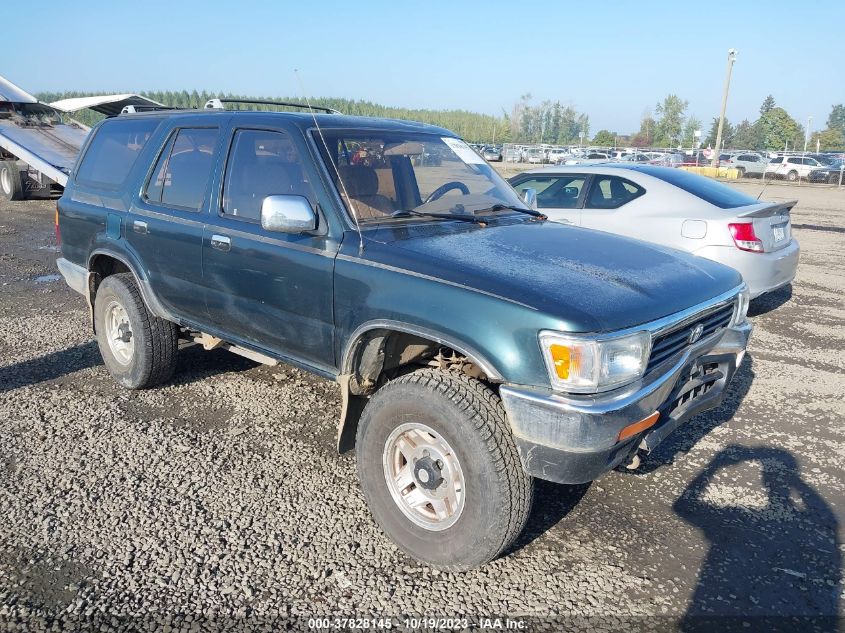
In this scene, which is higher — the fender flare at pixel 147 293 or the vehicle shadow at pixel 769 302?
the fender flare at pixel 147 293

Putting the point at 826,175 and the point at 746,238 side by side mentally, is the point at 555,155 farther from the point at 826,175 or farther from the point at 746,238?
the point at 746,238

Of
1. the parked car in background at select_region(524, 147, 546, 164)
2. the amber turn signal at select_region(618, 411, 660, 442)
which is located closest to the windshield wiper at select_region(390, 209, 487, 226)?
the amber turn signal at select_region(618, 411, 660, 442)

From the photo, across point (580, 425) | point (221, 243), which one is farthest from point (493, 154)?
point (580, 425)

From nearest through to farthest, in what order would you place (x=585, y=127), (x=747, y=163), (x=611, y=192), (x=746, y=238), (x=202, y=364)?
(x=202, y=364), (x=746, y=238), (x=611, y=192), (x=747, y=163), (x=585, y=127)

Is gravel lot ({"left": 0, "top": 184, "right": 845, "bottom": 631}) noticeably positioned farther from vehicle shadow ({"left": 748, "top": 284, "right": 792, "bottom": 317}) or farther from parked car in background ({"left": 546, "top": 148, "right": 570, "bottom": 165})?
parked car in background ({"left": 546, "top": 148, "right": 570, "bottom": 165})

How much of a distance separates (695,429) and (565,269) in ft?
6.98

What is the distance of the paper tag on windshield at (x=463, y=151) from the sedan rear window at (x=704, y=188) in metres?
3.40

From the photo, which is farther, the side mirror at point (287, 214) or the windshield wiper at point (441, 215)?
the windshield wiper at point (441, 215)

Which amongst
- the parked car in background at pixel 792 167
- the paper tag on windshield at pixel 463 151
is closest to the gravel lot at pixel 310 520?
the paper tag on windshield at pixel 463 151

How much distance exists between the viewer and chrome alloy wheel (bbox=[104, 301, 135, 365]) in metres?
4.90

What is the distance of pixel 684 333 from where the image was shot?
3.10 metres

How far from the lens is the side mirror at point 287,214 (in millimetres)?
3201

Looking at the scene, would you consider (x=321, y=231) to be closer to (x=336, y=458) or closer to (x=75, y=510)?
(x=336, y=458)

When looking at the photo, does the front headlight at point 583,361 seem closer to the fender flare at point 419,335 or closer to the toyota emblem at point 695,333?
the fender flare at point 419,335
